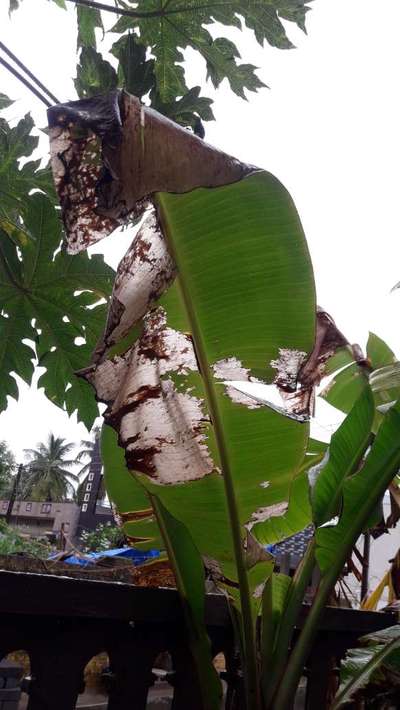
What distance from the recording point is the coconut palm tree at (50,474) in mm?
37875

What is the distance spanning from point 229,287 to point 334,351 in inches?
18.7

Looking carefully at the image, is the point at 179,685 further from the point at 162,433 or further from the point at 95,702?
the point at 95,702

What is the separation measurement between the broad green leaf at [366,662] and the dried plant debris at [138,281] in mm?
746

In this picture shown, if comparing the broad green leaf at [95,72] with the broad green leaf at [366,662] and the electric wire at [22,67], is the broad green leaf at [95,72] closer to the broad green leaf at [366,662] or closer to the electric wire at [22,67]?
the electric wire at [22,67]

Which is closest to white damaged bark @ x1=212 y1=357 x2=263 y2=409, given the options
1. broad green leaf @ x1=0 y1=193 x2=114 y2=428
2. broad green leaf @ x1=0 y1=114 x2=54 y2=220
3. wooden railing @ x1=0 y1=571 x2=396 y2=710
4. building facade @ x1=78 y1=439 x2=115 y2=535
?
wooden railing @ x1=0 y1=571 x2=396 y2=710

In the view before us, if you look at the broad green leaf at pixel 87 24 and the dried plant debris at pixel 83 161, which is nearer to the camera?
the dried plant debris at pixel 83 161

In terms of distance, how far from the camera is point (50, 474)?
38.6 metres

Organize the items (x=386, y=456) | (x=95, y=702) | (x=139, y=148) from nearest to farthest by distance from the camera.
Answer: (x=139, y=148) < (x=386, y=456) < (x=95, y=702)

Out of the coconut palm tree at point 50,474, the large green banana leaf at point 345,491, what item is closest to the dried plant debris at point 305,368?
the large green banana leaf at point 345,491

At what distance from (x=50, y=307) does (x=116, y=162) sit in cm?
111

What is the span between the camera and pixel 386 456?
0.96 metres

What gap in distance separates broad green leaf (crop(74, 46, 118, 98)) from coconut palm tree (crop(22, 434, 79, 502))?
3886cm

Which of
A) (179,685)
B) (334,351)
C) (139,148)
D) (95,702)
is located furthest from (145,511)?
(95,702)

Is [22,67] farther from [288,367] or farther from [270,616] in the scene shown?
[270,616]
